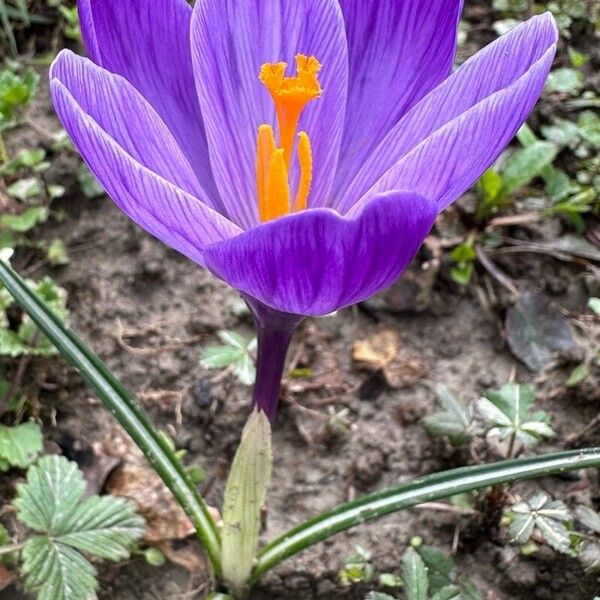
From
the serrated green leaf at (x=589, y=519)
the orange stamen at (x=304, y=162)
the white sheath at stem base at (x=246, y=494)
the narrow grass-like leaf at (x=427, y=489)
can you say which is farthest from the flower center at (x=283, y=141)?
the serrated green leaf at (x=589, y=519)

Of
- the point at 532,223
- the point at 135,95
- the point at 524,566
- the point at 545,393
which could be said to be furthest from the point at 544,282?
the point at 135,95

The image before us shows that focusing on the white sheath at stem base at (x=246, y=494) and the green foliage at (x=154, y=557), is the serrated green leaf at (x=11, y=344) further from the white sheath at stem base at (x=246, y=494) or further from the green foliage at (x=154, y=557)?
the white sheath at stem base at (x=246, y=494)

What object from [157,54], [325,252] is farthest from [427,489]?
[157,54]

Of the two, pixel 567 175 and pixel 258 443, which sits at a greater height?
pixel 258 443

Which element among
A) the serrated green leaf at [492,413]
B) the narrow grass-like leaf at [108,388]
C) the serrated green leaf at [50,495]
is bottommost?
the serrated green leaf at [492,413]

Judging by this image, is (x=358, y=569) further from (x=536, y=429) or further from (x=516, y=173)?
(x=516, y=173)

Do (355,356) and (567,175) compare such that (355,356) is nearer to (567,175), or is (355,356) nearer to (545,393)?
(545,393)

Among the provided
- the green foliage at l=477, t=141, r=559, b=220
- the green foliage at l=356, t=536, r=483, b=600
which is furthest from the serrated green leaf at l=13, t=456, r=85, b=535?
the green foliage at l=477, t=141, r=559, b=220
